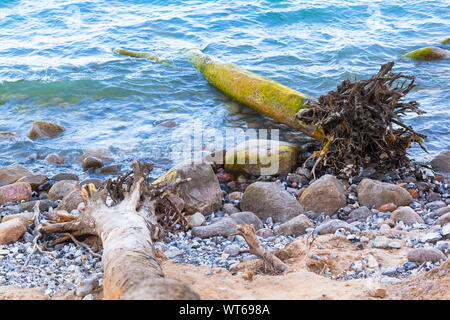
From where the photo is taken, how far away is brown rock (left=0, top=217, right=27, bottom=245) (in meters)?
3.90

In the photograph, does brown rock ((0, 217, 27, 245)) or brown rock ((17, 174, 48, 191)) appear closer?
brown rock ((0, 217, 27, 245))

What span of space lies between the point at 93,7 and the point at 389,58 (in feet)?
38.2

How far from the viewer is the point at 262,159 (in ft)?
19.1

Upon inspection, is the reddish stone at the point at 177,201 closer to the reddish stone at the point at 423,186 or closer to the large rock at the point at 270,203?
the large rock at the point at 270,203

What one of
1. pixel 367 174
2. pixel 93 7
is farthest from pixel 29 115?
pixel 93 7

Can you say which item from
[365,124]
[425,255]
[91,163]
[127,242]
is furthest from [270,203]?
[91,163]

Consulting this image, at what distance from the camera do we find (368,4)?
16.4 meters

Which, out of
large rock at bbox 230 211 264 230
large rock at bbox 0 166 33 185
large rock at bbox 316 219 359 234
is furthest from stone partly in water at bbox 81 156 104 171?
large rock at bbox 316 219 359 234

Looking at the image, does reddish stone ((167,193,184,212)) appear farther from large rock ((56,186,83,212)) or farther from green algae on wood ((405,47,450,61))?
green algae on wood ((405,47,450,61))

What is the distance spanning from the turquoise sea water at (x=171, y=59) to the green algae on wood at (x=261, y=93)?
221mm

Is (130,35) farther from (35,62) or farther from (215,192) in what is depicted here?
(215,192)

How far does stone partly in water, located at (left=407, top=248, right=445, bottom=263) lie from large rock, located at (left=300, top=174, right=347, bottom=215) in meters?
1.64

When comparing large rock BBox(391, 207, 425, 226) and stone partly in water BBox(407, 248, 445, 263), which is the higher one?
stone partly in water BBox(407, 248, 445, 263)

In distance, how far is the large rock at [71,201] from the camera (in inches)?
193
